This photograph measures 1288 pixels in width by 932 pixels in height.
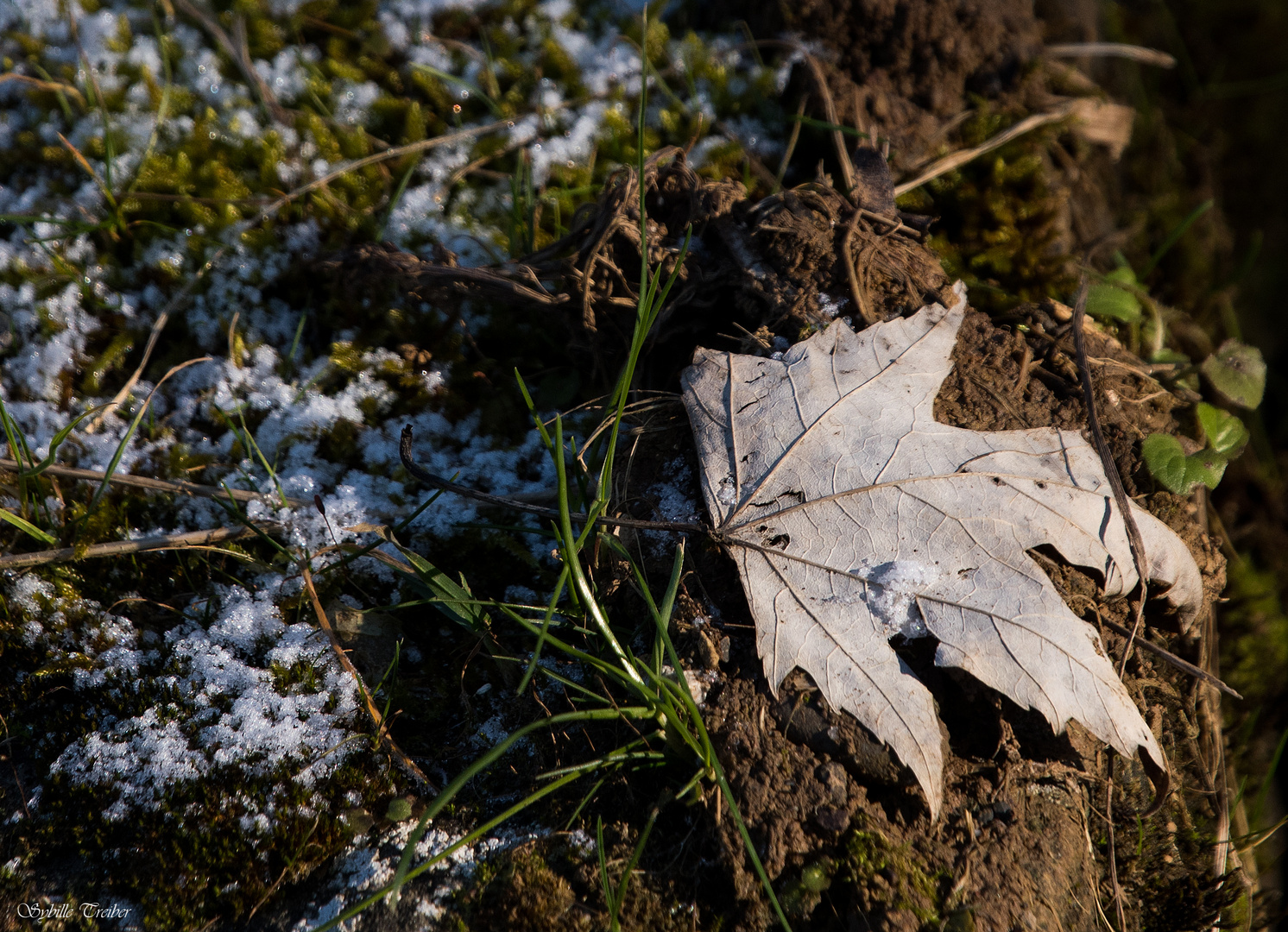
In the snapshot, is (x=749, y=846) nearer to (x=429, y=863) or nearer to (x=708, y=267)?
(x=429, y=863)

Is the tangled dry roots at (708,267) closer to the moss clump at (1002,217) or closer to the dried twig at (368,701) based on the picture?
the moss clump at (1002,217)

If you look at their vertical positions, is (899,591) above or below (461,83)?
below

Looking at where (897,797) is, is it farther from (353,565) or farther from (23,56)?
(23,56)

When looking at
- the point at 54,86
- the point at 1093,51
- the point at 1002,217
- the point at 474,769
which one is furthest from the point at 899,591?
the point at 54,86

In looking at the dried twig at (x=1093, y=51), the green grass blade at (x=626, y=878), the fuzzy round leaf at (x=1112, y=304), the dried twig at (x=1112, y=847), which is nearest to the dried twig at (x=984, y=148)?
the dried twig at (x=1093, y=51)

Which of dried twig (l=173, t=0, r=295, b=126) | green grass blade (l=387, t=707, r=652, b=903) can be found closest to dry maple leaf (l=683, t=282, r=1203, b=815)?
green grass blade (l=387, t=707, r=652, b=903)

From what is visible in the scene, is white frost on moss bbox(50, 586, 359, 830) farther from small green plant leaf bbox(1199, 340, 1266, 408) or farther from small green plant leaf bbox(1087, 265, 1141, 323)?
small green plant leaf bbox(1199, 340, 1266, 408)
